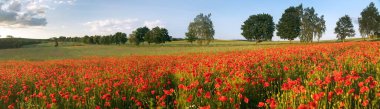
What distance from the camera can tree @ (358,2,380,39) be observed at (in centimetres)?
8156

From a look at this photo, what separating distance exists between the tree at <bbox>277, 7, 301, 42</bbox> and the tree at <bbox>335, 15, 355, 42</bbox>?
15.0m

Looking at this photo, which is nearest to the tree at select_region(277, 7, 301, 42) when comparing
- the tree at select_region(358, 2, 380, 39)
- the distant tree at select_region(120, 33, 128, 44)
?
the tree at select_region(358, 2, 380, 39)

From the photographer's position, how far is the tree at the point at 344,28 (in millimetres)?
84125

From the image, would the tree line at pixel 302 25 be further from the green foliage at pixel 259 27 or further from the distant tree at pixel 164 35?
the distant tree at pixel 164 35

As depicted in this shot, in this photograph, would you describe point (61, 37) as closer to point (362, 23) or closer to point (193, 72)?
point (362, 23)

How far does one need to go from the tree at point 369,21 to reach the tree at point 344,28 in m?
2.28

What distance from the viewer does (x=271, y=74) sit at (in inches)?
398

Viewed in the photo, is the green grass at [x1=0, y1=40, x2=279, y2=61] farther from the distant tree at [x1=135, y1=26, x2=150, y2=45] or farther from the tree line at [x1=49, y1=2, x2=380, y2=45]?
the distant tree at [x1=135, y1=26, x2=150, y2=45]

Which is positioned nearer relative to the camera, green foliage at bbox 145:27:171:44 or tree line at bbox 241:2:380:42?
tree line at bbox 241:2:380:42

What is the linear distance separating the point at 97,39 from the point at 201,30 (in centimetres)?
6417

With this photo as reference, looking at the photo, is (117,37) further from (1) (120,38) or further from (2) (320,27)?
(2) (320,27)

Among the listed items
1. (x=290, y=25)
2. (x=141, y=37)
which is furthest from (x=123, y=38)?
(x=290, y=25)

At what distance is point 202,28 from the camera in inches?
3516

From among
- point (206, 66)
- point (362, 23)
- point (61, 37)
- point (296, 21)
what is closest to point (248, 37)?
point (296, 21)
